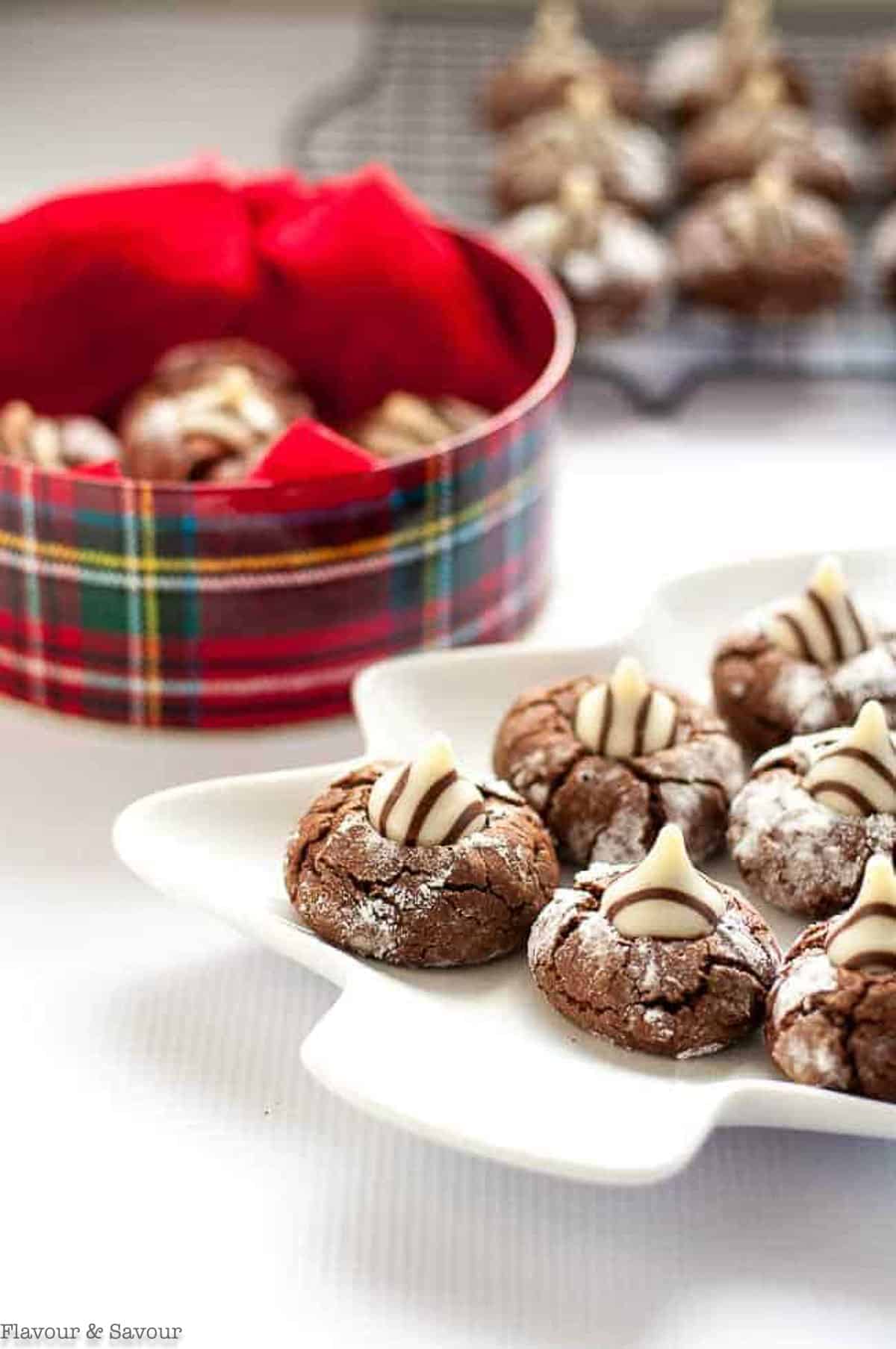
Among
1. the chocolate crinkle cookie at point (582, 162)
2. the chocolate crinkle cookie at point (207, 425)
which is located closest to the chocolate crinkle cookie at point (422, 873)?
the chocolate crinkle cookie at point (207, 425)

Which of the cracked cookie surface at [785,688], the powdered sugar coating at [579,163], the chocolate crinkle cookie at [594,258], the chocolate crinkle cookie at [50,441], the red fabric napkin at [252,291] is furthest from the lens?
the powdered sugar coating at [579,163]

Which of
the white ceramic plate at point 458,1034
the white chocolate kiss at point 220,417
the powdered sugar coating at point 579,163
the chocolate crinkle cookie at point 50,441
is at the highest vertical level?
the powdered sugar coating at point 579,163

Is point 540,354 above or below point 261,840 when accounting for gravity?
above

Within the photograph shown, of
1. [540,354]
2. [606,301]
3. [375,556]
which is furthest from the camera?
[606,301]

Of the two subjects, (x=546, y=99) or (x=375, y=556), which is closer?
(x=375, y=556)

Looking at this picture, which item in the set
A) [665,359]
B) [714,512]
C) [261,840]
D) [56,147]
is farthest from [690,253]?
[261,840]

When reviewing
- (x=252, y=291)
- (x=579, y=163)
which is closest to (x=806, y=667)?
(x=252, y=291)

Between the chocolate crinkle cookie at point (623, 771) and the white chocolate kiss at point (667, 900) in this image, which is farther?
the chocolate crinkle cookie at point (623, 771)

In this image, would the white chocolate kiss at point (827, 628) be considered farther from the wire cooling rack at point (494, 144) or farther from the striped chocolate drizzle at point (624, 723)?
the wire cooling rack at point (494, 144)

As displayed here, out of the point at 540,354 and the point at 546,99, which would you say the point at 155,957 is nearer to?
the point at 540,354
